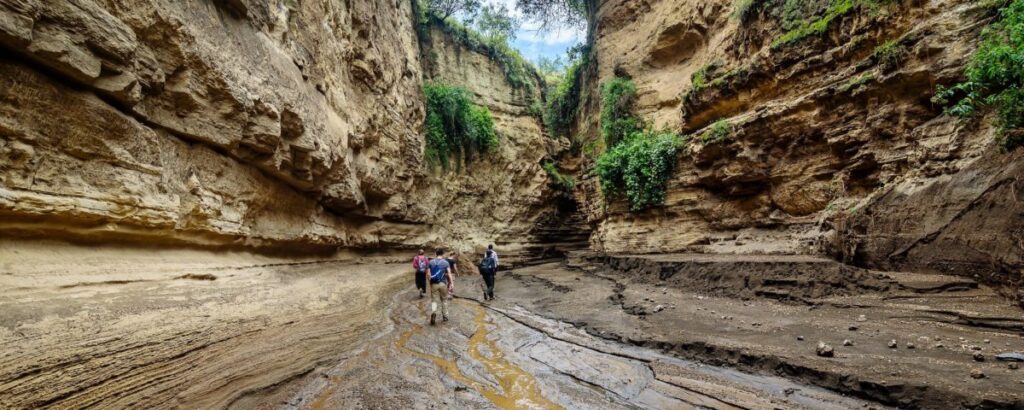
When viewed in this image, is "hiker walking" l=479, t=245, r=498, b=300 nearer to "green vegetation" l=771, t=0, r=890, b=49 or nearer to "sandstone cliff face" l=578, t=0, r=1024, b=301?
"sandstone cliff face" l=578, t=0, r=1024, b=301

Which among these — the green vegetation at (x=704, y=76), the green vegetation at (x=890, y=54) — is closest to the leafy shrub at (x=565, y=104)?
the green vegetation at (x=704, y=76)

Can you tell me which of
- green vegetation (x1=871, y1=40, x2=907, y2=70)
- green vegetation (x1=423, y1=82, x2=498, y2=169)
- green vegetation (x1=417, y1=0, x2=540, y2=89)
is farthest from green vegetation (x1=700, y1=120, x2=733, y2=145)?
green vegetation (x1=417, y1=0, x2=540, y2=89)

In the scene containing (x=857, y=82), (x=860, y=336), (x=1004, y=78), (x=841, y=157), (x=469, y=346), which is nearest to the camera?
(x=860, y=336)

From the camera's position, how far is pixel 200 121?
704 centimetres

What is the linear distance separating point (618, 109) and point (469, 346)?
1713cm

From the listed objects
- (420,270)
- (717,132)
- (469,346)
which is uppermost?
(717,132)

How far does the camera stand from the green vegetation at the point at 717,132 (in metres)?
12.6

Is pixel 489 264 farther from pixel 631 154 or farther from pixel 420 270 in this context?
pixel 631 154

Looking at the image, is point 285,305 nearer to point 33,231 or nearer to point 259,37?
point 33,231

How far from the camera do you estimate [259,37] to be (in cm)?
863

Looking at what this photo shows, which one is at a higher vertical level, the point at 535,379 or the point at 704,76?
the point at 704,76

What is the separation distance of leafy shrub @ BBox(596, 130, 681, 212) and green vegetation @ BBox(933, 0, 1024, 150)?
872 centimetres

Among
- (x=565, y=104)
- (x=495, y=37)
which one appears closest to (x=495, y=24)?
(x=495, y=37)

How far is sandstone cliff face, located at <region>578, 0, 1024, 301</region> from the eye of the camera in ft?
19.3
